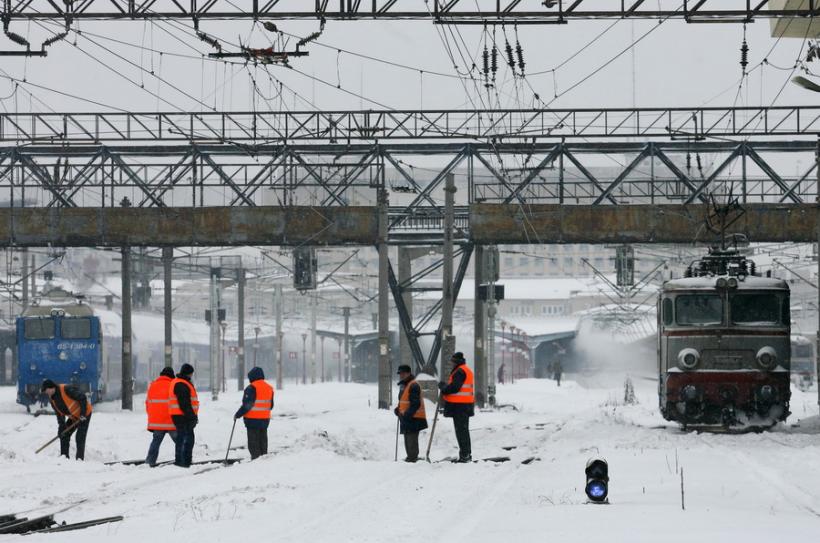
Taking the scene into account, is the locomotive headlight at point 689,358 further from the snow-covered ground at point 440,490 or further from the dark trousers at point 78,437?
the dark trousers at point 78,437

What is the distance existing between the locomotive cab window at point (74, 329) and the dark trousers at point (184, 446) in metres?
22.1

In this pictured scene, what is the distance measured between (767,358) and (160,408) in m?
11.8

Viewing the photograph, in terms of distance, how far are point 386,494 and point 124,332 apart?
28.1 m

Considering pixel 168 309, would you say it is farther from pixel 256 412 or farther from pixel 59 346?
pixel 256 412

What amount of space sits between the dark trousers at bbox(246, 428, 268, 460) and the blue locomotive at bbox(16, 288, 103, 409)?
21412 millimetres

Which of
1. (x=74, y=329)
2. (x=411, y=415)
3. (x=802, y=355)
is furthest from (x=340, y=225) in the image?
(x=802, y=355)

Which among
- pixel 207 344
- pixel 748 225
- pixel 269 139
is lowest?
pixel 207 344

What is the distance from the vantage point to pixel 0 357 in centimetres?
6431

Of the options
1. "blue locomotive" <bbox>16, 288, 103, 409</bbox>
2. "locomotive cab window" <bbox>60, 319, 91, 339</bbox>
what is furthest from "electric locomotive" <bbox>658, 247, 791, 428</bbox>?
"locomotive cab window" <bbox>60, 319, 91, 339</bbox>

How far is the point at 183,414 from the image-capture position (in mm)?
18969

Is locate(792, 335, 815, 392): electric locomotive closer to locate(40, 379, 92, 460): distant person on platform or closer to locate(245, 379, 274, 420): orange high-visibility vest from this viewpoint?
locate(245, 379, 274, 420): orange high-visibility vest

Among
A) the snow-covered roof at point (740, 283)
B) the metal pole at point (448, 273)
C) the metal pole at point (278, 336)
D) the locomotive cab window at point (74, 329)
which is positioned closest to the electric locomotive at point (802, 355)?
the metal pole at point (278, 336)

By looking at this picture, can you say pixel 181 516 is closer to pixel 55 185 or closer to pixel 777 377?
pixel 777 377

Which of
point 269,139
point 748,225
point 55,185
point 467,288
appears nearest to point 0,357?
point 55,185
